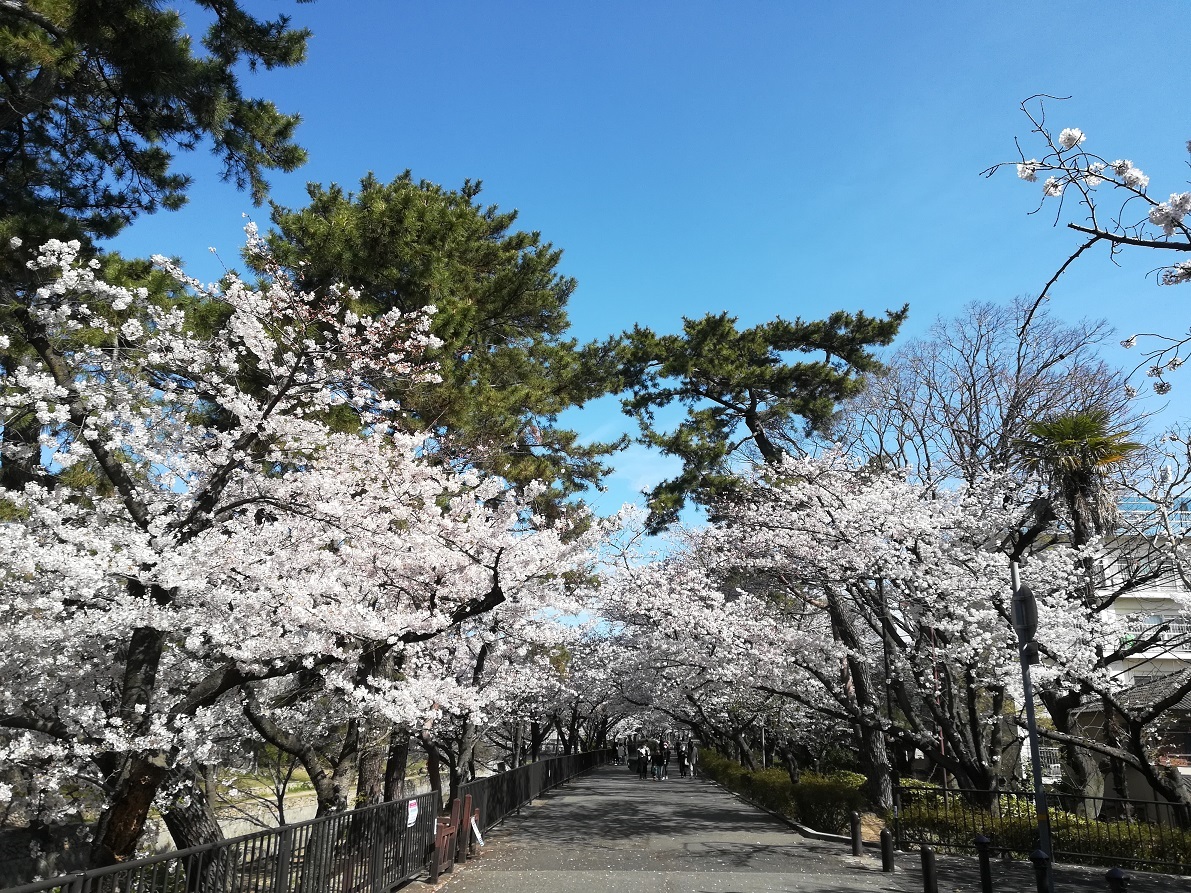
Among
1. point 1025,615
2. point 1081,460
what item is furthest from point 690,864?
point 1081,460

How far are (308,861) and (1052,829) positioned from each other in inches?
481

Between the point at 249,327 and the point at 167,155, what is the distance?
233 centimetres

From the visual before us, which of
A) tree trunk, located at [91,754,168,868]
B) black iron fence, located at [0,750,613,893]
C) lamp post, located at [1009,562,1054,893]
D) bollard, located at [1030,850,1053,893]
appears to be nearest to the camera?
black iron fence, located at [0,750,613,893]

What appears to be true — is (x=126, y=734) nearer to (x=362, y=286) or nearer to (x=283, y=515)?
(x=283, y=515)

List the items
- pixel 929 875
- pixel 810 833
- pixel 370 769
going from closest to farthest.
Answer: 1. pixel 929 875
2. pixel 370 769
3. pixel 810 833

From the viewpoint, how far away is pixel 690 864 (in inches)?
493

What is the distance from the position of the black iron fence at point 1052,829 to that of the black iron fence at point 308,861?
8.19 metres

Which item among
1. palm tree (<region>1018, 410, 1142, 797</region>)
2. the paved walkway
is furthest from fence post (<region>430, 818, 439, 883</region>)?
palm tree (<region>1018, 410, 1142, 797</region>)

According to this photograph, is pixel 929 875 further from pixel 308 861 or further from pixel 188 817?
pixel 188 817

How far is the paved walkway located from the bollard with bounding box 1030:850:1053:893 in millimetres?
3936

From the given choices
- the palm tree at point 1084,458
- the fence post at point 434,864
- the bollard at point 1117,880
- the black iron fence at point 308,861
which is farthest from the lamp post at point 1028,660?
the fence post at point 434,864

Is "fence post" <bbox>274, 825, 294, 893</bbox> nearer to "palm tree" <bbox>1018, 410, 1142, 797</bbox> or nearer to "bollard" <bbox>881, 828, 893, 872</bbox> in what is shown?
"bollard" <bbox>881, 828, 893, 872</bbox>

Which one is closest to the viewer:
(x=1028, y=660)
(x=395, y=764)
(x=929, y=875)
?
(x=1028, y=660)

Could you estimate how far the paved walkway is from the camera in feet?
35.0
